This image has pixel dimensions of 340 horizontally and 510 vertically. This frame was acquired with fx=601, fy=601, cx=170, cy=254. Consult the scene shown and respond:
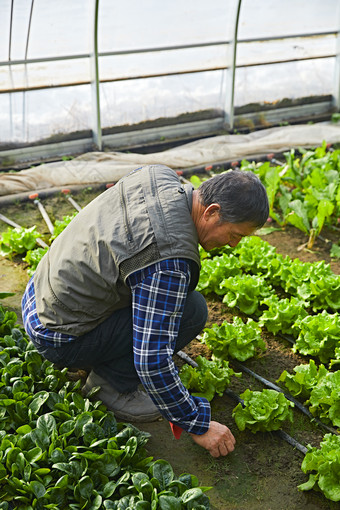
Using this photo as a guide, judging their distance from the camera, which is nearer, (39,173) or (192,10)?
(39,173)

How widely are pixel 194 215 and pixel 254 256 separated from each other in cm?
189

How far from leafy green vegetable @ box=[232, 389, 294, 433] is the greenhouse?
0.04ft

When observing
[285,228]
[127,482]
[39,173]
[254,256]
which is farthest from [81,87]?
[127,482]

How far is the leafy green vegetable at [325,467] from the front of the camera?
2725 mm

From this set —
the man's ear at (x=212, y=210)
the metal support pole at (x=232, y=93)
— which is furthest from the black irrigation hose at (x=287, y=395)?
the metal support pole at (x=232, y=93)

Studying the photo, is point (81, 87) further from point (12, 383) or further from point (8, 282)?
point (12, 383)

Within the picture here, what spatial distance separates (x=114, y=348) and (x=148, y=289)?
639mm

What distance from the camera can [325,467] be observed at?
2746 millimetres

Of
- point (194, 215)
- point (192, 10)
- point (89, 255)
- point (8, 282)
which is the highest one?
point (192, 10)

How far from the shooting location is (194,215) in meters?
2.66

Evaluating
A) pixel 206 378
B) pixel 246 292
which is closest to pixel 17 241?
pixel 246 292

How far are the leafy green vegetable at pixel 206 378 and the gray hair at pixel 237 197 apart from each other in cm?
111

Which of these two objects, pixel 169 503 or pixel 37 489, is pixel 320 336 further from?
pixel 37 489

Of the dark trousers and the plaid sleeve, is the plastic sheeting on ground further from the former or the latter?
the plaid sleeve
